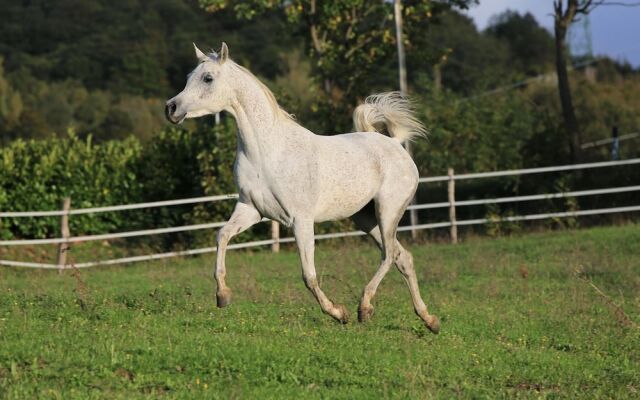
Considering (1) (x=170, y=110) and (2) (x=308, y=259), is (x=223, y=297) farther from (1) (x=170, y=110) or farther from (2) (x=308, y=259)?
(1) (x=170, y=110)

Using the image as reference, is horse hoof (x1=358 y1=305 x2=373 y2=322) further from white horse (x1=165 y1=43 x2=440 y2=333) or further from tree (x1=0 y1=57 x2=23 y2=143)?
tree (x1=0 y1=57 x2=23 y2=143)

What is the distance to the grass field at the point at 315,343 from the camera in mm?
7879

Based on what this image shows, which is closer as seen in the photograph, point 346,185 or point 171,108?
point 171,108

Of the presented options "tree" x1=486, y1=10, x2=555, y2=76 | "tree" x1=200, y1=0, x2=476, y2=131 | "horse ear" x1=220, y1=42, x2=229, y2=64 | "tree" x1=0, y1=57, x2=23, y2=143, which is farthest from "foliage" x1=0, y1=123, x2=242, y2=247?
"tree" x1=486, y1=10, x2=555, y2=76

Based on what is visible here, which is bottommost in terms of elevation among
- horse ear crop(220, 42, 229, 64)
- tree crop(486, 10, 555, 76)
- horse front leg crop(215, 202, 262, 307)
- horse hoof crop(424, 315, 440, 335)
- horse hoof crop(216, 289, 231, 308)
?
horse hoof crop(424, 315, 440, 335)

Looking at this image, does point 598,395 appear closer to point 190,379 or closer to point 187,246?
A: point 190,379

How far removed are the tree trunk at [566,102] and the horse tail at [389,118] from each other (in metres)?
15.5

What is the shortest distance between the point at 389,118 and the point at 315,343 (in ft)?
10.9

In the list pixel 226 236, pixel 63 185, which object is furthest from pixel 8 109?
pixel 226 236

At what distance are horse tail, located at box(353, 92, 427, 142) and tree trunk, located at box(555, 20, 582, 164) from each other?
15510mm

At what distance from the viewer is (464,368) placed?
8828 millimetres

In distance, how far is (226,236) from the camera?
9531 millimetres

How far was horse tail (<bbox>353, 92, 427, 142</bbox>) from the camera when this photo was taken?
38.3 feet

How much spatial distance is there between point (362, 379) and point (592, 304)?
5666mm
